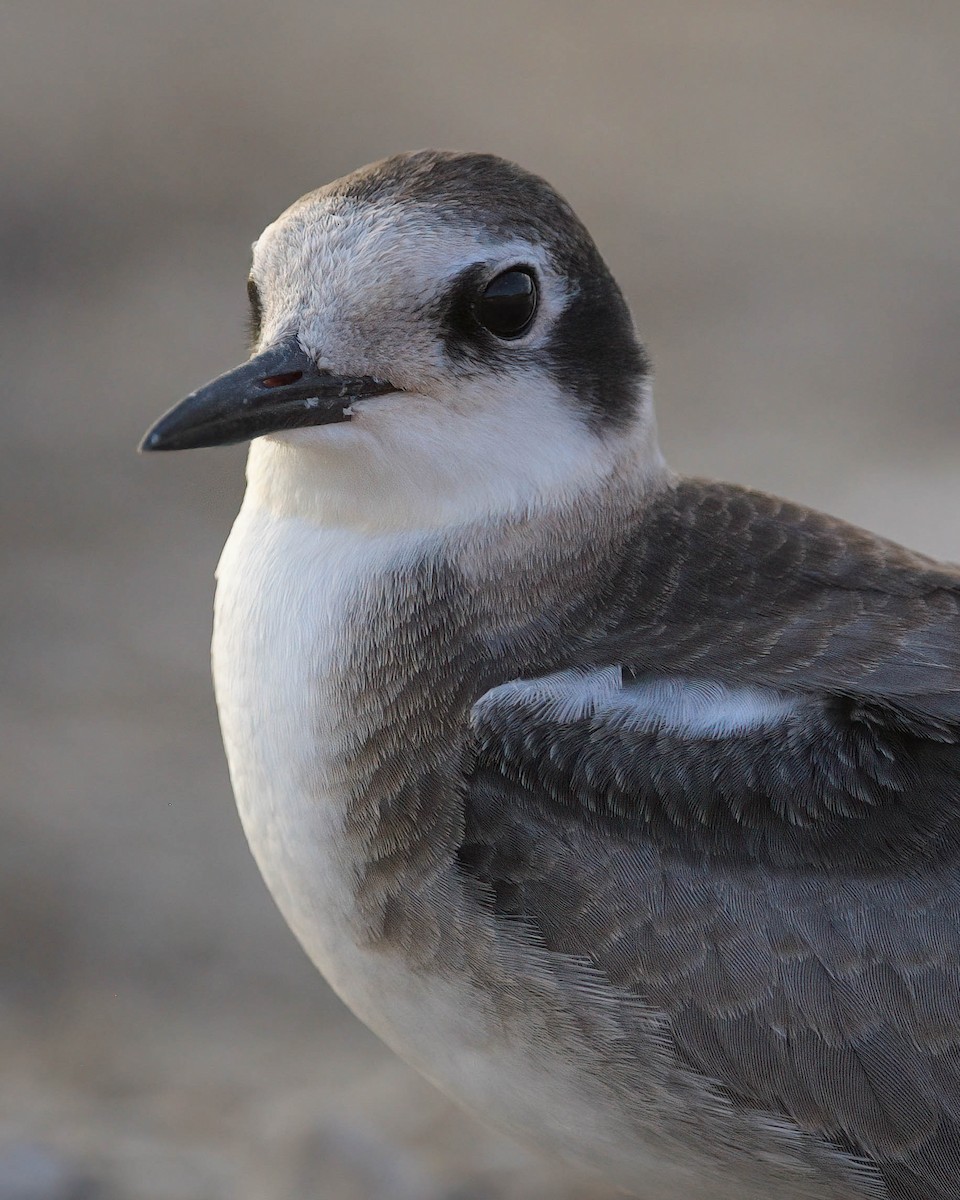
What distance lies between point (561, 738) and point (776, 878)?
1.41 feet

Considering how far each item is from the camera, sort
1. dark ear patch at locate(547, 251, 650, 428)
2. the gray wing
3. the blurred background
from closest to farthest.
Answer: the gray wing < dark ear patch at locate(547, 251, 650, 428) < the blurred background

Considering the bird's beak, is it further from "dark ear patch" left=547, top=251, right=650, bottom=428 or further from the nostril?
"dark ear patch" left=547, top=251, right=650, bottom=428

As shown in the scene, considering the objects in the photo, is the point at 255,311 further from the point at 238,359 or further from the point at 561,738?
the point at 238,359

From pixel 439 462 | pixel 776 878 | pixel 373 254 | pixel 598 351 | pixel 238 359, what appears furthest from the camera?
pixel 238 359

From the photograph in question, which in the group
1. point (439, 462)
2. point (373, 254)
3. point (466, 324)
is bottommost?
point (439, 462)

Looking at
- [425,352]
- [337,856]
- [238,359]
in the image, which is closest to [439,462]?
[425,352]

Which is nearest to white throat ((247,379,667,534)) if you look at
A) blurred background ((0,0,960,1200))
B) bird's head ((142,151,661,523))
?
bird's head ((142,151,661,523))

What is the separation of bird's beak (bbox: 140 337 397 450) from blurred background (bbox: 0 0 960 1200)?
6.42 ft

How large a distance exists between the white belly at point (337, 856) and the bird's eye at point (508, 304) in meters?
0.43

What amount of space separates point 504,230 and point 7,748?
3.10 metres

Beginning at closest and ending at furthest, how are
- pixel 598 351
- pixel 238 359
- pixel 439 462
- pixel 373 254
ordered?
pixel 373 254
pixel 439 462
pixel 598 351
pixel 238 359

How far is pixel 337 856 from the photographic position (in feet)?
9.39

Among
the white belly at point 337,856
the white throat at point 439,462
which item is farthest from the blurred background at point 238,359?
the white throat at point 439,462

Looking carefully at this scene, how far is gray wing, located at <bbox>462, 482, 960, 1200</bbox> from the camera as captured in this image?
8.70 feet
